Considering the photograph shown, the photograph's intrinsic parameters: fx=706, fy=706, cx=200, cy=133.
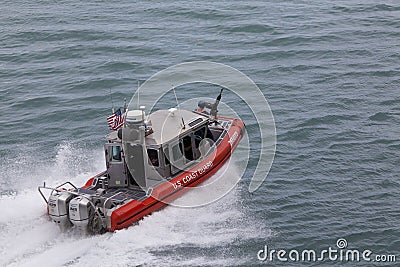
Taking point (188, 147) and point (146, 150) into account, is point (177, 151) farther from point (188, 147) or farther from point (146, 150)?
point (146, 150)

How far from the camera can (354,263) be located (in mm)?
20344

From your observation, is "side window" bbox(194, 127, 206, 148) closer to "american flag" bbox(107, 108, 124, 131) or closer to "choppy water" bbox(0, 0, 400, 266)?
"choppy water" bbox(0, 0, 400, 266)

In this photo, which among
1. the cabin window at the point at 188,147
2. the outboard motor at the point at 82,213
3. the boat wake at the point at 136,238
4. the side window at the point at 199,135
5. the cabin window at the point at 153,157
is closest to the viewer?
the boat wake at the point at 136,238

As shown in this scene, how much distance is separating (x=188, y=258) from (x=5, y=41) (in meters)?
23.9

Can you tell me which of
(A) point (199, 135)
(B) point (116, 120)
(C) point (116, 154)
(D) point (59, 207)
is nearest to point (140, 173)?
(C) point (116, 154)

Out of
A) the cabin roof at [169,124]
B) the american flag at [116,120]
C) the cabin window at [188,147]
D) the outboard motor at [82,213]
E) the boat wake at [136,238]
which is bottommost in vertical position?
the boat wake at [136,238]

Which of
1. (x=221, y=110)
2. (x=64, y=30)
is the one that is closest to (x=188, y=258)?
(x=221, y=110)

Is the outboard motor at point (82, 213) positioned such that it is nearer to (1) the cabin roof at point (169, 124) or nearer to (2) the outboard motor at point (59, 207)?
(2) the outboard motor at point (59, 207)

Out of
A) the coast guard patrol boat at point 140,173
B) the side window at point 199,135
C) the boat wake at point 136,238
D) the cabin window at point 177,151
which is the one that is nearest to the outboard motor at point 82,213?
the coast guard patrol boat at point 140,173

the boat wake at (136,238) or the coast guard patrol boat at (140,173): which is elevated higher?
the coast guard patrol boat at (140,173)

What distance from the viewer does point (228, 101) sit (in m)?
32.2

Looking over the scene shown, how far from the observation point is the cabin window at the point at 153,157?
72.1 ft

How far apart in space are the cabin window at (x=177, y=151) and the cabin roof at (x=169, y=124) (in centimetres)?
36

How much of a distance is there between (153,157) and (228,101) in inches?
419
